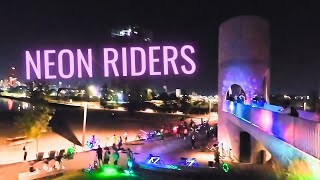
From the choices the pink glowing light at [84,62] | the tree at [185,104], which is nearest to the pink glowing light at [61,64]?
the pink glowing light at [84,62]

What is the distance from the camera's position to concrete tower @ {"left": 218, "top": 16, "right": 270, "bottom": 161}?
108 ft

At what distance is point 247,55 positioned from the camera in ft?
109

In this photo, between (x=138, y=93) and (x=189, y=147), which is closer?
(x=189, y=147)

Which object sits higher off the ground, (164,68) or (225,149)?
(164,68)

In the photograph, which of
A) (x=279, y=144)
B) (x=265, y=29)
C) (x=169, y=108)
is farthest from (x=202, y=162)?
(x=169, y=108)

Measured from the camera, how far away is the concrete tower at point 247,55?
33.0 metres

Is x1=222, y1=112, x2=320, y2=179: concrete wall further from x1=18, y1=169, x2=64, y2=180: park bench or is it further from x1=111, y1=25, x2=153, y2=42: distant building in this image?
x1=111, y1=25, x2=153, y2=42: distant building

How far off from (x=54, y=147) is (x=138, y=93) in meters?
81.3

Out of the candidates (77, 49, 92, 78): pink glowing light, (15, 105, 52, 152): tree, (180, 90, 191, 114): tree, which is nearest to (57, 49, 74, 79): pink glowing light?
(77, 49, 92, 78): pink glowing light

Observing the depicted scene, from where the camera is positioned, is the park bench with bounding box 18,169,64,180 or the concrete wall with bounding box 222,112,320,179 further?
the park bench with bounding box 18,169,64,180

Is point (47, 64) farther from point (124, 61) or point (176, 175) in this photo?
point (176, 175)

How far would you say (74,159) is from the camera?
27328mm

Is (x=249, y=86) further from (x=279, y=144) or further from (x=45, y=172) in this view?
(x=279, y=144)

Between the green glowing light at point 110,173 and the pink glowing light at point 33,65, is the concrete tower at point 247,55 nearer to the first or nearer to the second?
the green glowing light at point 110,173
